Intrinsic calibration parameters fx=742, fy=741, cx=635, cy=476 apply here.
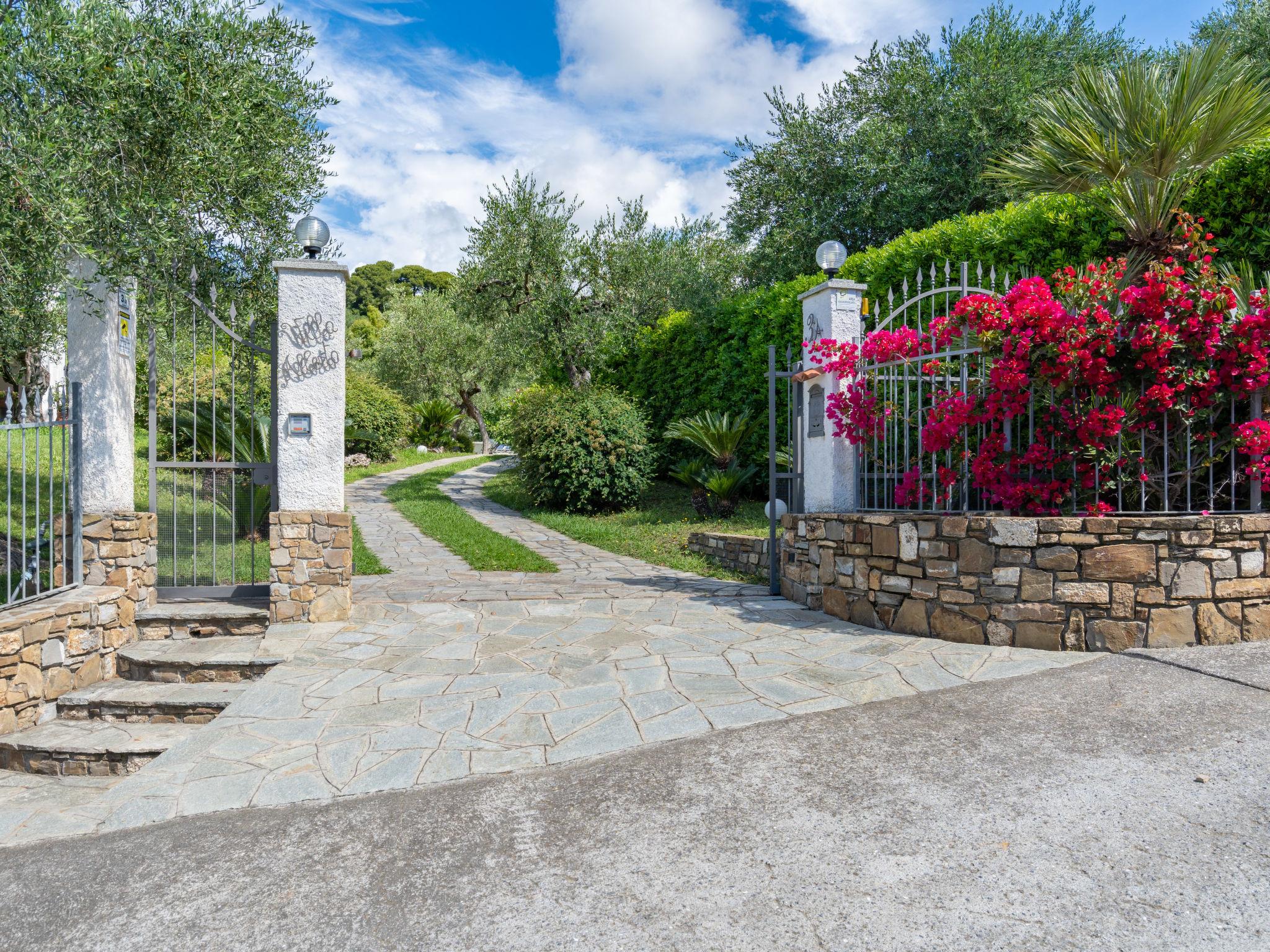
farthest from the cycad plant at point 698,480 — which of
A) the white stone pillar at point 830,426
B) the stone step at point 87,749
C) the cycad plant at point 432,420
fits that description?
the cycad plant at point 432,420

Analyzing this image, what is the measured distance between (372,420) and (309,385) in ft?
54.8

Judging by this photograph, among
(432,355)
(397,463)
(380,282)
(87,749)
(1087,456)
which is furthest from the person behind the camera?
(380,282)

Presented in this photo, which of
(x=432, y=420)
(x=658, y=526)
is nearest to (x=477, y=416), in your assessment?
(x=432, y=420)

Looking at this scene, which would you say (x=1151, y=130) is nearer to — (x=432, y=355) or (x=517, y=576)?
(x=517, y=576)

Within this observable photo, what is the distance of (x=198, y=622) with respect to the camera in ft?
17.5

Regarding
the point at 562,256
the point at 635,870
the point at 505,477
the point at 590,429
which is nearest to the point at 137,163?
the point at 635,870

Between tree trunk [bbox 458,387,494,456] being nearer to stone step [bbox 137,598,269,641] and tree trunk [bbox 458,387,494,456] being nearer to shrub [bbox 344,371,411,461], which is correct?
shrub [bbox 344,371,411,461]

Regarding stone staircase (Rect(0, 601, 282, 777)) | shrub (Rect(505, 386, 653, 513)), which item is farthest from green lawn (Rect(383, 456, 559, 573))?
stone staircase (Rect(0, 601, 282, 777))

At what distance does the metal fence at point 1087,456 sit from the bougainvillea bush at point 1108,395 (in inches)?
0.4

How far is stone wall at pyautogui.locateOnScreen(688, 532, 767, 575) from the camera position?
7695 millimetres

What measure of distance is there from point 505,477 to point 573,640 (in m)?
13.2

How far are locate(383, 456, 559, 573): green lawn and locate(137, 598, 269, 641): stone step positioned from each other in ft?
8.94

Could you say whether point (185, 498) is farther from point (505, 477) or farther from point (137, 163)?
point (505, 477)

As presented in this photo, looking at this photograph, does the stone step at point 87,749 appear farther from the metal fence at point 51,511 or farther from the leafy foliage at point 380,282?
the leafy foliage at point 380,282
